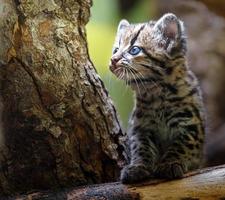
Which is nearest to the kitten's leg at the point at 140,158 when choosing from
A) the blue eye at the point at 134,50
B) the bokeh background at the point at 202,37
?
the blue eye at the point at 134,50

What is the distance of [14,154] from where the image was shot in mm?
2922

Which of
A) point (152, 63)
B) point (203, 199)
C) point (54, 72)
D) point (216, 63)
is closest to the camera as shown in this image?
point (203, 199)

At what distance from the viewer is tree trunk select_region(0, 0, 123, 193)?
2.71 metres

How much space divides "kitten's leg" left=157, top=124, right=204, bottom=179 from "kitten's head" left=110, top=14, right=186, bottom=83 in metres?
0.34

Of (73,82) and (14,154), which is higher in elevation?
(73,82)

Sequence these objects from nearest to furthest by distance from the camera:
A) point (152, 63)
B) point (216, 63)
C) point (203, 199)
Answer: point (203, 199) → point (152, 63) → point (216, 63)

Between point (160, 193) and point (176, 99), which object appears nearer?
point (160, 193)

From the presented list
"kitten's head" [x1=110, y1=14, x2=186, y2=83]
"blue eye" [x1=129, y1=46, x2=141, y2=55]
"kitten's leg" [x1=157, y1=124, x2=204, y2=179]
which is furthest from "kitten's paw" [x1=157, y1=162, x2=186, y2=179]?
"blue eye" [x1=129, y1=46, x2=141, y2=55]

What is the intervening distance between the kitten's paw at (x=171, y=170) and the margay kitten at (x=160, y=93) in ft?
0.37

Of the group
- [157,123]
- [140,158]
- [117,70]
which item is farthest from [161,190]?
[117,70]

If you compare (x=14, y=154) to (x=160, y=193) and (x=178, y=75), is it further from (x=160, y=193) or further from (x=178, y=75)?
(x=178, y=75)

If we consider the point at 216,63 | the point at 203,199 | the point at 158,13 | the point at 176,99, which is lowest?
the point at 203,199

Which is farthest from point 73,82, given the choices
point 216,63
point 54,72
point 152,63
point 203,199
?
point 216,63

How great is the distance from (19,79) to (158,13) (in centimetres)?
310
